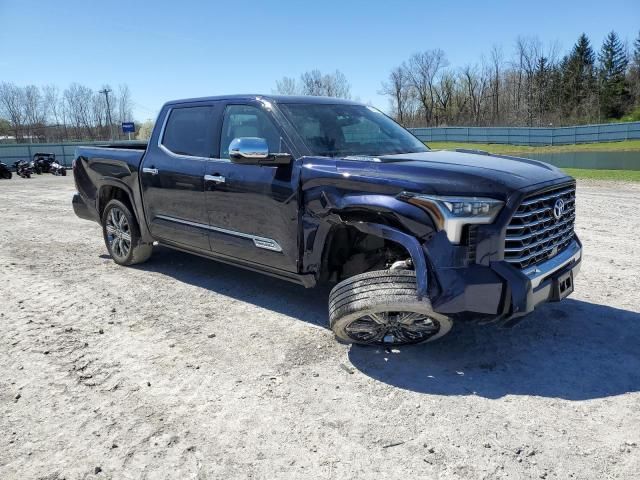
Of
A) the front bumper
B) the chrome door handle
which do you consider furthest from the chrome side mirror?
the front bumper

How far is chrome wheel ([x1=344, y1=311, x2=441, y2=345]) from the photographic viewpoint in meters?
3.50

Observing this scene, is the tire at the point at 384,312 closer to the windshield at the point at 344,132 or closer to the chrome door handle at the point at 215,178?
the windshield at the point at 344,132

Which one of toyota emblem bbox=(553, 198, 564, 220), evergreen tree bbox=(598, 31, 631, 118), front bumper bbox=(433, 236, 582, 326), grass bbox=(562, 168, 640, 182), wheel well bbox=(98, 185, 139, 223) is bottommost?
front bumper bbox=(433, 236, 582, 326)

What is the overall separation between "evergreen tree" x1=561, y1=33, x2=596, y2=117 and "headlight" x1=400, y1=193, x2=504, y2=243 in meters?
75.9

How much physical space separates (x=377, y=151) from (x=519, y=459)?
8.64ft

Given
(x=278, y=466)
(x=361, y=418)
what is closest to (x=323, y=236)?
(x=361, y=418)

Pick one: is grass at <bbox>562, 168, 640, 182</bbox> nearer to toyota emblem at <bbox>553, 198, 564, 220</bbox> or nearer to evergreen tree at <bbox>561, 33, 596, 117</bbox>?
toyota emblem at <bbox>553, 198, 564, 220</bbox>

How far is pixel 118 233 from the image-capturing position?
6348 millimetres

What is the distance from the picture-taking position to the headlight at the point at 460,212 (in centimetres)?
317

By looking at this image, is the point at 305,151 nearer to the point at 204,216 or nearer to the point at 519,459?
the point at 204,216

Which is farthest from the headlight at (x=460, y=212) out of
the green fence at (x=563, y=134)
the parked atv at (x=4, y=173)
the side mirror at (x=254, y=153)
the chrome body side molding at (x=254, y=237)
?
the green fence at (x=563, y=134)

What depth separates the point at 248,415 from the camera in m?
3.01

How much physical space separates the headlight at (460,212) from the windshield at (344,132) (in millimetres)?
1211

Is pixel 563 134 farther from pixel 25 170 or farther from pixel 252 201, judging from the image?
pixel 252 201
